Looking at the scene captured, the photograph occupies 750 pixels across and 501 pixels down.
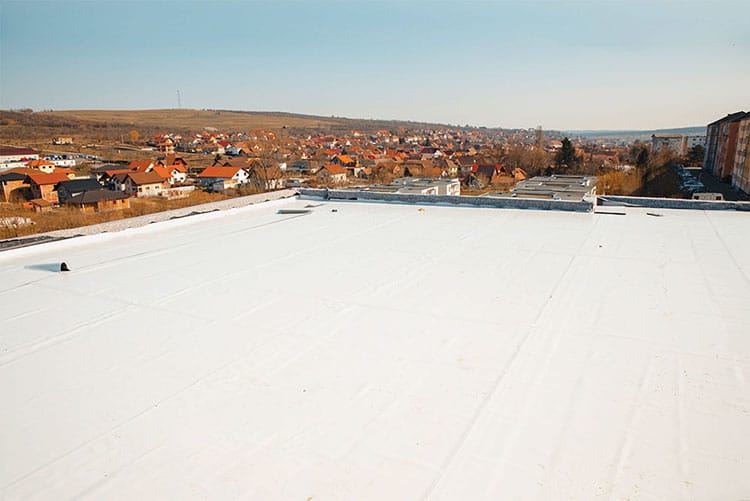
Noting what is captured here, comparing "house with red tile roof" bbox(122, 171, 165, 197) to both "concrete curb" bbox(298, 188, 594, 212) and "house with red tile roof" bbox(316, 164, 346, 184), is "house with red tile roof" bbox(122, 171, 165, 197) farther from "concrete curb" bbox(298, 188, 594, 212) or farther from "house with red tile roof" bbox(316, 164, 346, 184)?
"concrete curb" bbox(298, 188, 594, 212)

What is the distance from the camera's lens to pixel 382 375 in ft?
11.7

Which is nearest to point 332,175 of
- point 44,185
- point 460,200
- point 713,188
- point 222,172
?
point 222,172

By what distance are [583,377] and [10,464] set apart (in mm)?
Result: 3843

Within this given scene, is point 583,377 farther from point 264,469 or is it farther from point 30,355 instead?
point 30,355

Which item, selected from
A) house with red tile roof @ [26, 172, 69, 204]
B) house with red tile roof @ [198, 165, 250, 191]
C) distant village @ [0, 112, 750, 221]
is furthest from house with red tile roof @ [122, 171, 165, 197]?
house with red tile roof @ [26, 172, 69, 204]

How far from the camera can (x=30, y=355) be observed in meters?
4.02

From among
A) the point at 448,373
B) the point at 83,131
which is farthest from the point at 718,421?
the point at 83,131

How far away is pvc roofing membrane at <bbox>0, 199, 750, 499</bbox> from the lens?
2531mm

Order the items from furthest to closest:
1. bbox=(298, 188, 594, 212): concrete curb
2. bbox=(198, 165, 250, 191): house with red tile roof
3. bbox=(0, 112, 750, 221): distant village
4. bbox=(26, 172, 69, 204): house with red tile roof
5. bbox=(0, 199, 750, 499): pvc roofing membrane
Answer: bbox=(198, 165, 250, 191): house with red tile roof → bbox=(26, 172, 69, 204): house with red tile roof → bbox=(0, 112, 750, 221): distant village → bbox=(298, 188, 594, 212): concrete curb → bbox=(0, 199, 750, 499): pvc roofing membrane

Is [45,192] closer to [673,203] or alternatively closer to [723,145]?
[673,203]

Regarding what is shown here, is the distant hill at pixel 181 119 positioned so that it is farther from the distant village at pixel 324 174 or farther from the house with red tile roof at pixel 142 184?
the house with red tile roof at pixel 142 184

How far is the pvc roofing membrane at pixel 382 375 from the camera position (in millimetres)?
2531

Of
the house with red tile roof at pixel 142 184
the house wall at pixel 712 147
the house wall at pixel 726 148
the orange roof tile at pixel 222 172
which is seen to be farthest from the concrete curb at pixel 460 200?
the house wall at pixel 712 147

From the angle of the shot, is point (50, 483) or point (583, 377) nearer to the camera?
point (50, 483)
